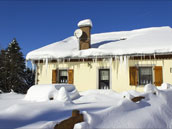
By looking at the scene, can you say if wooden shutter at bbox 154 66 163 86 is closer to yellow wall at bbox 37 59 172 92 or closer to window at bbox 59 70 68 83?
yellow wall at bbox 37 59 172 92

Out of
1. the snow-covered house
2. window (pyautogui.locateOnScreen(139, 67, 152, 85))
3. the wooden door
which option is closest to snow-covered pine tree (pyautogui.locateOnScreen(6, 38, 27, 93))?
the snow-covered house

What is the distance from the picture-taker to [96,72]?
980 cm

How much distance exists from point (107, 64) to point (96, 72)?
2.82 feet

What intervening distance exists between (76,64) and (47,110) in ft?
21.2

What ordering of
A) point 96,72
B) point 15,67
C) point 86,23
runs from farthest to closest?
point 15,67, point 86,23, point 96,72

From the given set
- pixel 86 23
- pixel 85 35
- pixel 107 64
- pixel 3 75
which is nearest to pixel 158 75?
pixel 107 64

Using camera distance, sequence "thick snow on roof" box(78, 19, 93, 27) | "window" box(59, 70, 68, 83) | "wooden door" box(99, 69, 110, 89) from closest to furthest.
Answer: "wooden door" box(99, 69, 110, 89) < "window" box(59, 70, 68, 83) < "thick snow on roof" box(78, 19, 93, 27)

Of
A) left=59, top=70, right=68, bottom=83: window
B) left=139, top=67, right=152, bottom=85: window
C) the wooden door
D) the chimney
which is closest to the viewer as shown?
left=139, top=67, right=152, bottom=85: window

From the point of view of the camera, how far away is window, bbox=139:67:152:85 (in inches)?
359

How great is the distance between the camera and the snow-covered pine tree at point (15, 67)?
1834 cm

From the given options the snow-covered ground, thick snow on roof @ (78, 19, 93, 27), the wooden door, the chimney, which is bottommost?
the snow-covered ground

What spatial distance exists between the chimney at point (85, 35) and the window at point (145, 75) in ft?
12.4

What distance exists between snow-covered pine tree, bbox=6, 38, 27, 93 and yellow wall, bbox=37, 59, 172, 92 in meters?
9.04

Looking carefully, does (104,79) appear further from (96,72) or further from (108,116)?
(108,116)
